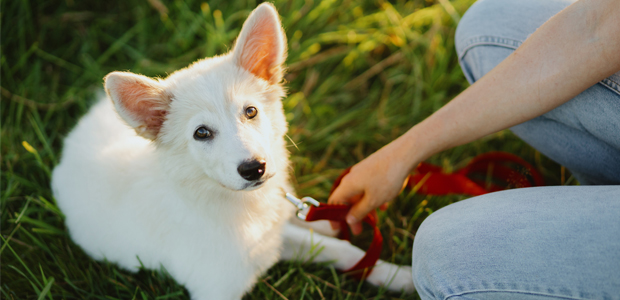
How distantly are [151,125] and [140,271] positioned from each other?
2.98 feet

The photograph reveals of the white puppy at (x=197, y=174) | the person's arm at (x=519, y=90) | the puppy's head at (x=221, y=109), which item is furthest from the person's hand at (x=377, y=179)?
the puppy's head at (x=221, y=109)

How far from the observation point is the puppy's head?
1.43 meters

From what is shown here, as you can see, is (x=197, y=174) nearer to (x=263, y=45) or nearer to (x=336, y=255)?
(x=263, y=45)

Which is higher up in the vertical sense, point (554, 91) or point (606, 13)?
point (606, 13)

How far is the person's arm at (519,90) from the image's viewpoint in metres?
1.35

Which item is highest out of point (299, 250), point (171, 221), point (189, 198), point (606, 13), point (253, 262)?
point (606, 13)

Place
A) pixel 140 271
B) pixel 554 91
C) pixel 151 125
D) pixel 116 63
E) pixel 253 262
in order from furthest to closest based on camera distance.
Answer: pixel 116 63, pixel 140 271, pixel 253 262, pixel 151 125, pixel 554 91

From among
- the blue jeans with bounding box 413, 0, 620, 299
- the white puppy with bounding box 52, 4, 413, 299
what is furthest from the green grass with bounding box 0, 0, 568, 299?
the blue jeans with bounding box 413, 0, 620, 299

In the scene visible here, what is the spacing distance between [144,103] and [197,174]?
1.22 feet

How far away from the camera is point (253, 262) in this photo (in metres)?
1.78

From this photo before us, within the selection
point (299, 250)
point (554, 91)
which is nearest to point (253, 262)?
point (299, 250)

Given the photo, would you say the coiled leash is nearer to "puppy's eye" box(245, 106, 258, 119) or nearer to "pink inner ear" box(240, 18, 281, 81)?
"puppy's eye" box(245, 106, 258, 119)

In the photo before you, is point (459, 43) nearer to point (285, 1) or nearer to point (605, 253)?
point (605, 253)

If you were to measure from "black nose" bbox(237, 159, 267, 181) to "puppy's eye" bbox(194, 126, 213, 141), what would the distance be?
Answer: 244 millimetres
